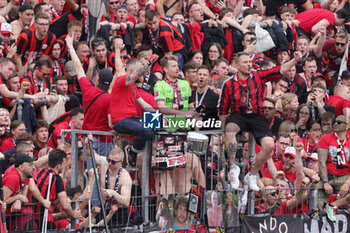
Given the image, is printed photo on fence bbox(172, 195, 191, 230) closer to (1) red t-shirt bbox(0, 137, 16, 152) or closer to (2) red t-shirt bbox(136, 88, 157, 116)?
(2) red t-shirt bbox(136, 88, 157, 116)

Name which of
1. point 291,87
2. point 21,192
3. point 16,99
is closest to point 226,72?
point 291,87

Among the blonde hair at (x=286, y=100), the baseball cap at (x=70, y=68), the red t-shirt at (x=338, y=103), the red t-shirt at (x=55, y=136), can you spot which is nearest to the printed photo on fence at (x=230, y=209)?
the blonde hair at (x=286, y=100)

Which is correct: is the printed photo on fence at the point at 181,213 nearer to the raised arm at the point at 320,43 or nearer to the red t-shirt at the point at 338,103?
the red t-shirt at the point at 338,103

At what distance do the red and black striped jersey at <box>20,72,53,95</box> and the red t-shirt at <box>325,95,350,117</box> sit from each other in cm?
410

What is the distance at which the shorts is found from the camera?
10.3 meters

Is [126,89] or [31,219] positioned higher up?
A: [126,89]

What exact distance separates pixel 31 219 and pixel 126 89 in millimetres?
1861

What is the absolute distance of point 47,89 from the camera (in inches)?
472

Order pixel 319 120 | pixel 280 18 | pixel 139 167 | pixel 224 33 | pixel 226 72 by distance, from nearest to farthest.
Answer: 1. pixel 139 167
2. pixel 319 120
3. pixel 226 72
4. pixel 224 33
5. pixel 280 18

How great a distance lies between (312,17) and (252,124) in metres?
5.48

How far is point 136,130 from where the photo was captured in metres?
9.78

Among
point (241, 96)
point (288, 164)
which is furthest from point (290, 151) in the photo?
point (241, 96)

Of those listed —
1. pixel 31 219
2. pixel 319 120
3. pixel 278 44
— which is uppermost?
pixel 278 44

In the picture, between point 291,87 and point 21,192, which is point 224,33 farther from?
point 21,192
